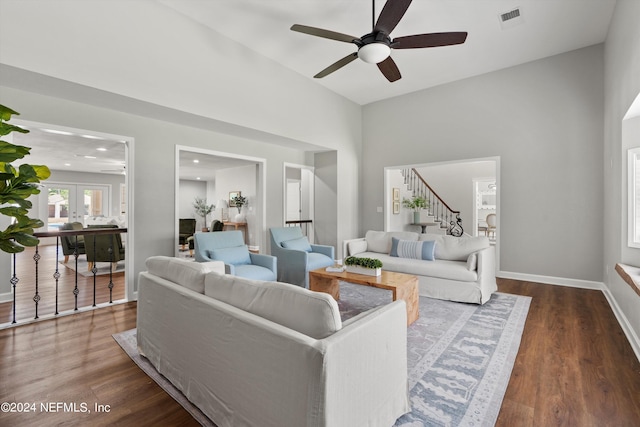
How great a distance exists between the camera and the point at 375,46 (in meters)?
2.90

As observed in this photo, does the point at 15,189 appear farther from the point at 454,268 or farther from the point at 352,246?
the point at 352,246

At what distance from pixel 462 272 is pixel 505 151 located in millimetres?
2634

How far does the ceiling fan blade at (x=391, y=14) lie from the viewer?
2422 millimetres

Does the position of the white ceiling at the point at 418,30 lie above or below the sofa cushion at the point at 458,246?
above

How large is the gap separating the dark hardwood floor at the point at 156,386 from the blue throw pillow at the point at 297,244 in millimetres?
2264

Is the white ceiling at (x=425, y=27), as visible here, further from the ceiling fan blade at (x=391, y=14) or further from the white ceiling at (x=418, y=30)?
the ceiling fan blade at (x=391, y=14)

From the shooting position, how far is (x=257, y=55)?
457cm

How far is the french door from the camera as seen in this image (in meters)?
10.2

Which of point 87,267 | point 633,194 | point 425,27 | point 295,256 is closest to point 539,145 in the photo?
point 633,194

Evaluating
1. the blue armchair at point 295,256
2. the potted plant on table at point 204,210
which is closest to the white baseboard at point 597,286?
the blue armchair at point 295,256

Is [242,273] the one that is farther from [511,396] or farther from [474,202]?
[474,202]

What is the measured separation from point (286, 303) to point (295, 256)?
3.03 metres

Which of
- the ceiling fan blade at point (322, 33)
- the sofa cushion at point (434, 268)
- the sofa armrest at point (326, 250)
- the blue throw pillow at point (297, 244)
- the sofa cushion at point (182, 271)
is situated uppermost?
the ceiling fan blade at point (322, 33)

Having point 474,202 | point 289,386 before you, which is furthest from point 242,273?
point 474,202
